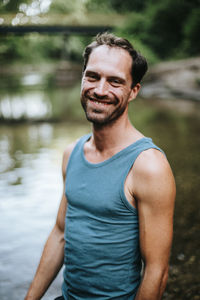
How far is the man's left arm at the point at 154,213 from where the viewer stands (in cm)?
147

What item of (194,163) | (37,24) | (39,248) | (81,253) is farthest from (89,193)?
(37,24)

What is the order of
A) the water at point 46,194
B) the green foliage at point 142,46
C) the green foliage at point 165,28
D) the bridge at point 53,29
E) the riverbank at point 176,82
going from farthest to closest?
the bridge at point 53,29, the green foliage at point 142,46, the green foliage at point 165,28, the riverbank at point 176,82, the water at point 46,194

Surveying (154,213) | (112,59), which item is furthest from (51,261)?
(112,59)

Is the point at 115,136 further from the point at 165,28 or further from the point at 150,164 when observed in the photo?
the point at 165,28

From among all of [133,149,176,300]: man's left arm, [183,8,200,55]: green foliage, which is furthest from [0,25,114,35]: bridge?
[133,149,176,300]: man's left arm

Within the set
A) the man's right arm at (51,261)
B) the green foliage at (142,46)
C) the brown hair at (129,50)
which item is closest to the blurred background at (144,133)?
the green foliage at (142,46)

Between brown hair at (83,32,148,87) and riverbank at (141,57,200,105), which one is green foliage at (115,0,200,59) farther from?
brown hair at (83,32,148,87)

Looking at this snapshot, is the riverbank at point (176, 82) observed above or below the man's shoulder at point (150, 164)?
below

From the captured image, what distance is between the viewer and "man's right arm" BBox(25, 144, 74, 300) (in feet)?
6.12

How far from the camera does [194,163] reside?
6559 millimetres

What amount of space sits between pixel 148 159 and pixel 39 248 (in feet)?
9.10

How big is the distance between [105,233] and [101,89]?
757 millimetres

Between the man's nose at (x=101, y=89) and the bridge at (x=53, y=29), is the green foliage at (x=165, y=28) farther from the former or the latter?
the man's nose at (x=101, y=89)

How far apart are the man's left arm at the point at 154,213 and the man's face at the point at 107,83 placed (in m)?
0.35
